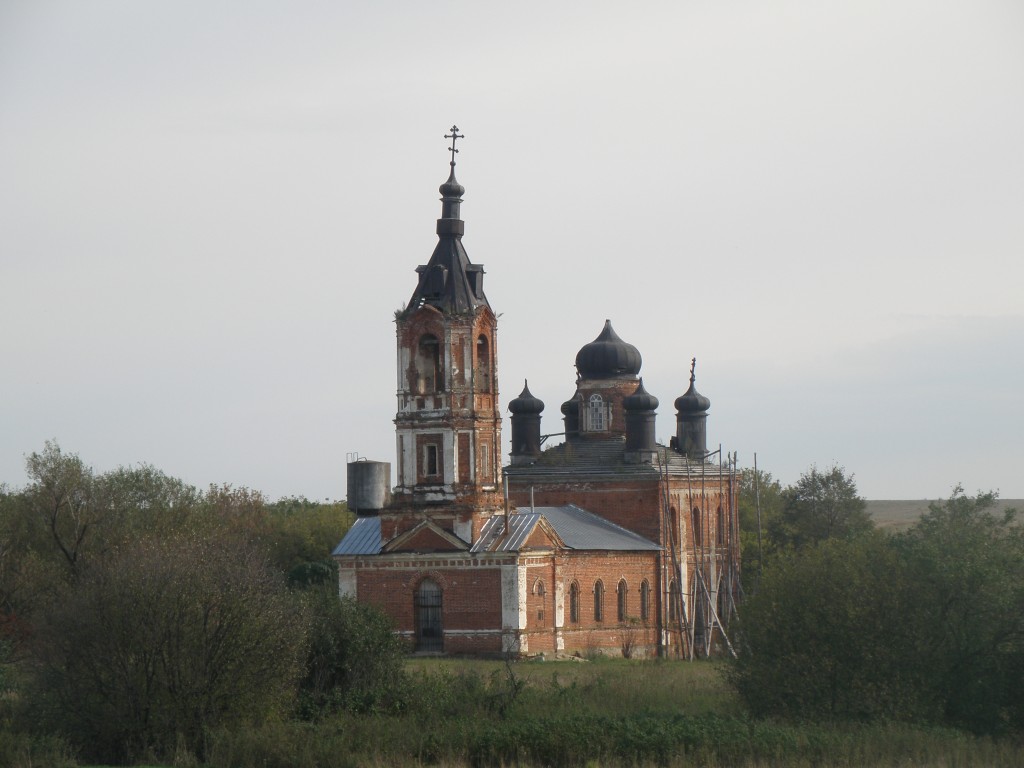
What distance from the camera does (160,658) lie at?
3238cm

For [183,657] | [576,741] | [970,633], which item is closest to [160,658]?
[183,657]

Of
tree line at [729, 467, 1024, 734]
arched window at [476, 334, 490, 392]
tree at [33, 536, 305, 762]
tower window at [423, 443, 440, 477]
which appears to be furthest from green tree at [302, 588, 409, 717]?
arched window at [476, 334, 490, 392]

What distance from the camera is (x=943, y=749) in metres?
29.8

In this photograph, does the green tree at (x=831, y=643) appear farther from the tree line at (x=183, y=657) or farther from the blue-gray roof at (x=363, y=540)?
the blue-gray roof at (x=363, y=540)

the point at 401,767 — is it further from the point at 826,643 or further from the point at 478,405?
the point at 478,405

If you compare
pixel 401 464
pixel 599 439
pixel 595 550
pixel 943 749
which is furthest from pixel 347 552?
pixel 943 749

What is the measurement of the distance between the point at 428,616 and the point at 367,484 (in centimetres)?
1899

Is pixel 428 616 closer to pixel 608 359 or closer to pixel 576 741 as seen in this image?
pixel 608 359

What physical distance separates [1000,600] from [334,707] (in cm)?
1271

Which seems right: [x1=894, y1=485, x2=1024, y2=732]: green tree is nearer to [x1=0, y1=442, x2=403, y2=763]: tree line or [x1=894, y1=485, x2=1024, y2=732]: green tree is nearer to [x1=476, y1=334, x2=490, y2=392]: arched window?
[x1=0, y1=442, x2=403, y2=763]: tree line

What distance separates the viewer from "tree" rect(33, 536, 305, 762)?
105 feet

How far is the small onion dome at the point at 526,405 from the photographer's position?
58.6 meters

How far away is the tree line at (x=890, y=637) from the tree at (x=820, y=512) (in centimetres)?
3522

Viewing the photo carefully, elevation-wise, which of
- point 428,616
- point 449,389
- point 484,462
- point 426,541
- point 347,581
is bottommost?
point 428,616
